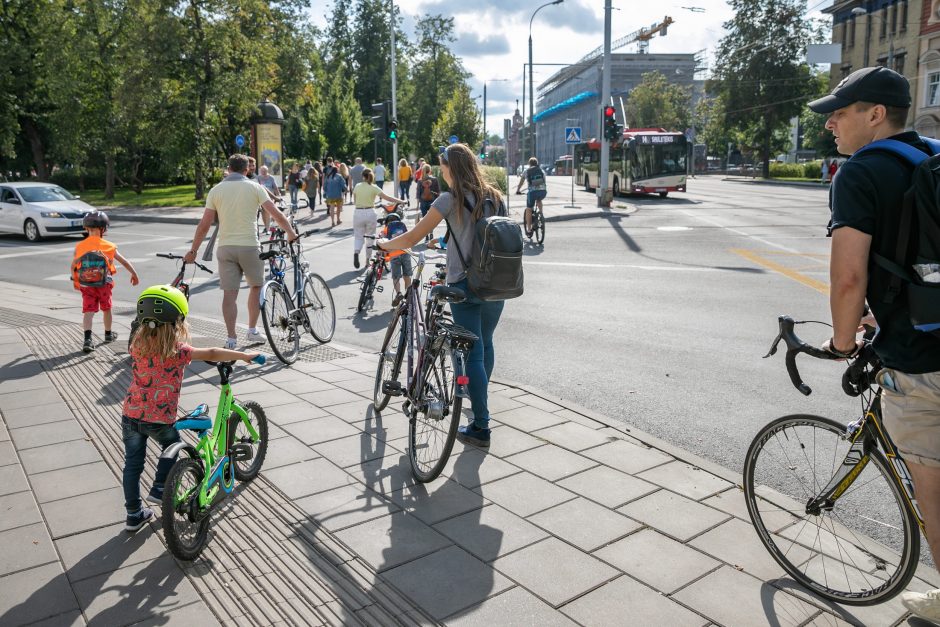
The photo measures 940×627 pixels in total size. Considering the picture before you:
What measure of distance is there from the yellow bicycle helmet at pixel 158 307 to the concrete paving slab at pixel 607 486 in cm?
226

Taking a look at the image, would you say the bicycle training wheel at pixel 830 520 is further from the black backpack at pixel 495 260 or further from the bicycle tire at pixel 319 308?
the bicycle tire at pixel 319 308

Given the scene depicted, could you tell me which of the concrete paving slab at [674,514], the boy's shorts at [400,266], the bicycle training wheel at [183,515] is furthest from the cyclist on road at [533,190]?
the bicycle training wheel at [183,515]

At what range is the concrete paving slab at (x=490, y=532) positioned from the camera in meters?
3.60

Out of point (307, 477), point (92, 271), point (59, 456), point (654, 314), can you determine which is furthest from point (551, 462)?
point (92, 271)

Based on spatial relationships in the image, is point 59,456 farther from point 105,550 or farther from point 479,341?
point 479,341

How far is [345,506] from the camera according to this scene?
13.4ft

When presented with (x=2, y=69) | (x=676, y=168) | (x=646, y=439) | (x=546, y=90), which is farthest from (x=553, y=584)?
(x=546, y=90)

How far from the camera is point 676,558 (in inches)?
137

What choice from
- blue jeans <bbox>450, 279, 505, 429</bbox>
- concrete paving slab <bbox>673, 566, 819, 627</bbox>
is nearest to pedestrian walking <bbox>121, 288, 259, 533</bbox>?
blue jeans <bbox>450, 279, 505, 429</bbox>

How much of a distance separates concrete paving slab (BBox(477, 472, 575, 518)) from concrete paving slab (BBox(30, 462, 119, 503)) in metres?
2.16

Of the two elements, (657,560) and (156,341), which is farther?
(156,341)

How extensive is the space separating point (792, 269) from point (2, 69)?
1455 inches

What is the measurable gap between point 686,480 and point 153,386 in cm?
291

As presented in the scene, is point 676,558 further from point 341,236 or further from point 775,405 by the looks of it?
point 341,236
